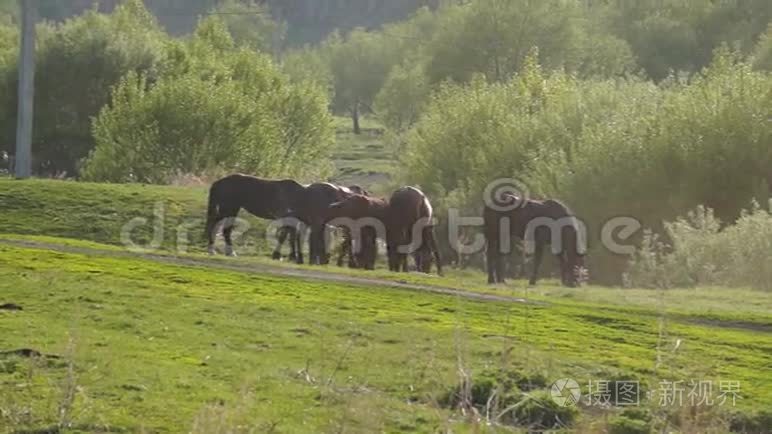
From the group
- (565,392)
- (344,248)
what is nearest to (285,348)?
(565,392)

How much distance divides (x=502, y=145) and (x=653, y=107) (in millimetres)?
6613

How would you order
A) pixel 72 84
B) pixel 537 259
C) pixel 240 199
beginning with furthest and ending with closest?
pixel 72 84 → pixel 240 199 → pixel 537 259

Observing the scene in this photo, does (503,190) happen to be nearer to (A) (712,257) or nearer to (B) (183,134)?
(A) (712,257)

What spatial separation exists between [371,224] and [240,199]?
3.98 metres

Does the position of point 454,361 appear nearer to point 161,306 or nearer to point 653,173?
point 161,306

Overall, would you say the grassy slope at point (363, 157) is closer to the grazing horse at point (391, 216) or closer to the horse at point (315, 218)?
the horse at point (315, 218)

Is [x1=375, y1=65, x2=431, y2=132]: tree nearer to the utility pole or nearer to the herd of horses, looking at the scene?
the utility pole

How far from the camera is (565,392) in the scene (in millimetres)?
11875

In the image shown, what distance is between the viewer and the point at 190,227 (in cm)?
3516

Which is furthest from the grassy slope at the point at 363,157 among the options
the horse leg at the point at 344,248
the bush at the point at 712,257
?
the horse leg at the point at 344,248

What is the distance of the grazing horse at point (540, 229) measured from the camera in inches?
1158

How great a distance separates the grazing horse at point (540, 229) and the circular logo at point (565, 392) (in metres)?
17.0

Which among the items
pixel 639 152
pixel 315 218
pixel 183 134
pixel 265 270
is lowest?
pixel 265 270

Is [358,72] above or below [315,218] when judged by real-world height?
above
